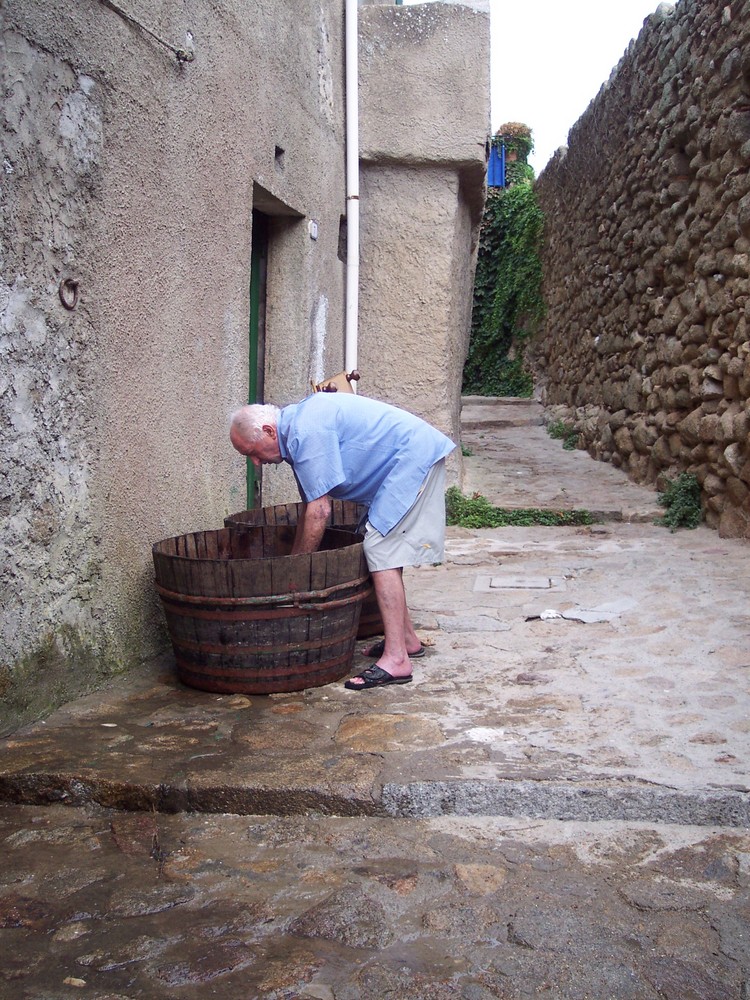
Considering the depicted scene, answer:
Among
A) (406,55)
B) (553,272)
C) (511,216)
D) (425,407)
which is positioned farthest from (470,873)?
(511,216)

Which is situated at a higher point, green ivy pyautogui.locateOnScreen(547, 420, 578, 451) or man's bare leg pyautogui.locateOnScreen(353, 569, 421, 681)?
green ivy pyautogui.locateOnScreen(547, 420, 578, 451)

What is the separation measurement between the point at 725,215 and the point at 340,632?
14.9 ft

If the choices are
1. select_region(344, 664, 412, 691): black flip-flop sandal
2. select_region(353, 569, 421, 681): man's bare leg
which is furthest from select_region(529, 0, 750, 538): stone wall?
select_region(344, 664, 412, 691): black flip-flop sandal

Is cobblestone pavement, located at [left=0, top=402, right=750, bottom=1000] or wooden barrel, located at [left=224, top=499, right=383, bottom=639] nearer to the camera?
cobblestone pavement, located at [left=0, top=402, right=750, bottom=1000]

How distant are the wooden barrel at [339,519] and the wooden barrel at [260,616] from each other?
26.3 inches

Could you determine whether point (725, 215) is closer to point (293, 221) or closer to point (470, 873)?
point (293, 221)

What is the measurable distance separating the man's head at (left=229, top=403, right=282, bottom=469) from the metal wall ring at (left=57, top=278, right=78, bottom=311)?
71 centimetres

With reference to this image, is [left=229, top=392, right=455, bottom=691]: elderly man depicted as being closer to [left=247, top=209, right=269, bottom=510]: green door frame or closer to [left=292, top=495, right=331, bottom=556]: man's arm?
[left=292, top=495, right=331, bottom=556]: man's arm

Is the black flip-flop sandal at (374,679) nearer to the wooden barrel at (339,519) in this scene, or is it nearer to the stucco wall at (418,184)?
the wooden barrel at (339,519)

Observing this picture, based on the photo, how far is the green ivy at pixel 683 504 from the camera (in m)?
7.05

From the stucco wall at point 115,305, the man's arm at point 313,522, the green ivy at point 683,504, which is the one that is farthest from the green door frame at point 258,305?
the green ivy at point 683,504

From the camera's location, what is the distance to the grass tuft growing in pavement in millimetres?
7527

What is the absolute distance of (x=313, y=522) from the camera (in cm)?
356

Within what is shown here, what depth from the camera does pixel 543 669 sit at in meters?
3.83
